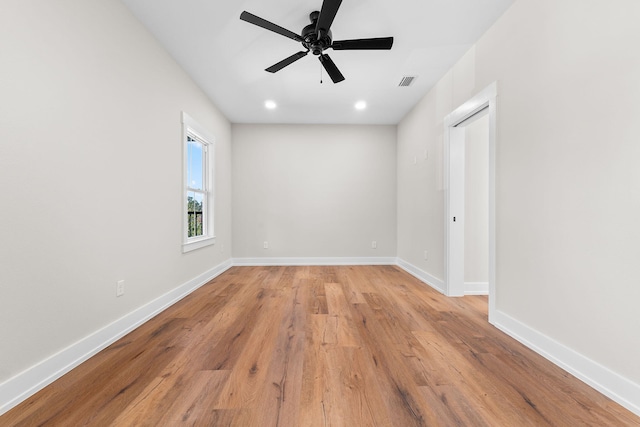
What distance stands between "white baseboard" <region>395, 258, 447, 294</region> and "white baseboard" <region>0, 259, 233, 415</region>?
2.97m

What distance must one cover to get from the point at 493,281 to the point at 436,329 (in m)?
0.63

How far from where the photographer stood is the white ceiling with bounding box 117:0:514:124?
2115mm

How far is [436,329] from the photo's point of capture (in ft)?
7.09

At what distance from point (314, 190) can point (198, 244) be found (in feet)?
7.38

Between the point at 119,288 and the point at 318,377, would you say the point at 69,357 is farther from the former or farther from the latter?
the point at 318,377

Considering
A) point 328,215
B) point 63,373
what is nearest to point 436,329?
point 63,373

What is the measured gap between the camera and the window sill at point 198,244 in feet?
10.2

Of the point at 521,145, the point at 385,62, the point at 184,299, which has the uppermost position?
the point at 385,62

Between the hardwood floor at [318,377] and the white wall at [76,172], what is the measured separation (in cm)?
36

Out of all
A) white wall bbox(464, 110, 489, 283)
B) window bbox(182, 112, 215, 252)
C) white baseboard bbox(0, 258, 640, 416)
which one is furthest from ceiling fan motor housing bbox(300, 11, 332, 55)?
white baseboard bbox(0, 258, 640, 416)

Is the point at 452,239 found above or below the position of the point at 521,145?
below

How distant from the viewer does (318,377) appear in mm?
1500

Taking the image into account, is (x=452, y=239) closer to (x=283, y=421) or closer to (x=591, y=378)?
(x=591, y=378)

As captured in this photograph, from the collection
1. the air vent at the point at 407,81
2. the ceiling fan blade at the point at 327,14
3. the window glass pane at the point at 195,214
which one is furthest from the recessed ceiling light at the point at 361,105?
the window glass pane at the point at 195,214
